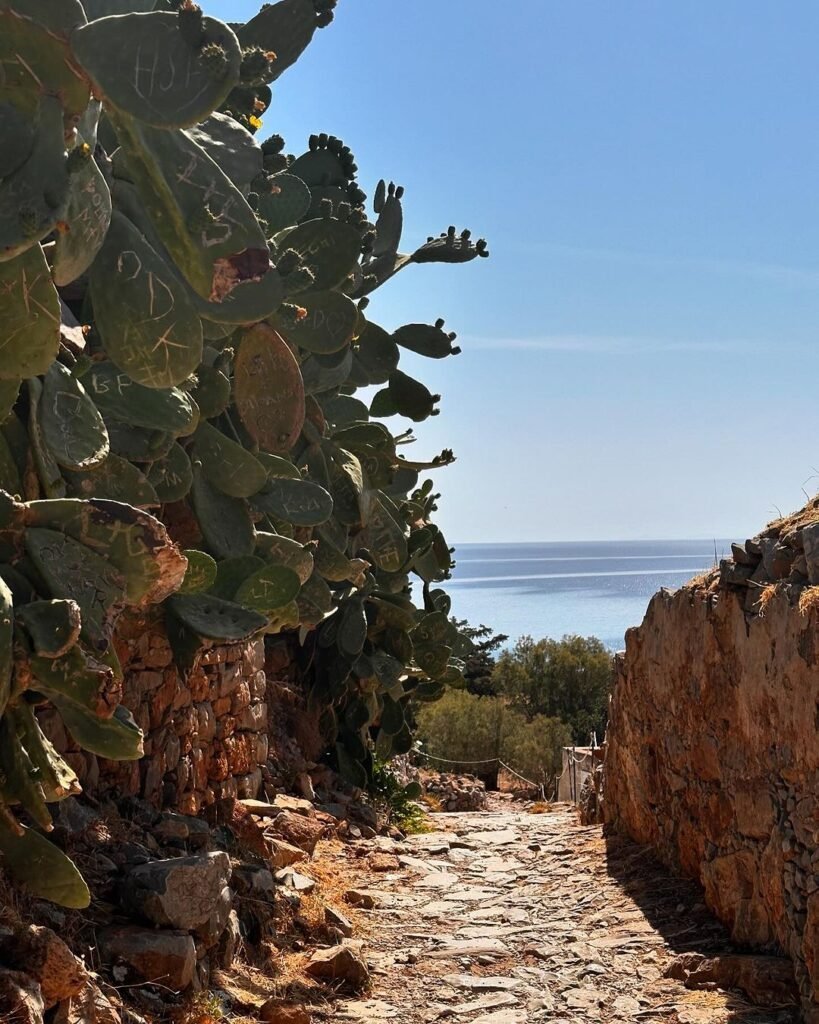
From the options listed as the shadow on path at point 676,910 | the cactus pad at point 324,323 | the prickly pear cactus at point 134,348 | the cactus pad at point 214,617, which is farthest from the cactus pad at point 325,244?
the shadow on path at point 676,910

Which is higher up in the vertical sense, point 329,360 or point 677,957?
point 329,360

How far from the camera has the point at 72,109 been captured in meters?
3.23

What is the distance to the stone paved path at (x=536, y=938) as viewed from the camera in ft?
14.8

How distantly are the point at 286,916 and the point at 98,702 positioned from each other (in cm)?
217

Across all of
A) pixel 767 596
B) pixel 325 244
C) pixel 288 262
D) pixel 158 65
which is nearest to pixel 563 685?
pixel 325 244

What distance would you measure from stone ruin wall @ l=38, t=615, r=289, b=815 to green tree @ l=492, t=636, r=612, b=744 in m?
13.2

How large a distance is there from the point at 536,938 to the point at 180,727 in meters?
1.96

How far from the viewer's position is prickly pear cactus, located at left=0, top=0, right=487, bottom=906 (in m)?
3.08

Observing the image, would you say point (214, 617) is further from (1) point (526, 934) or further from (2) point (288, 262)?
(1) point (526, 934)

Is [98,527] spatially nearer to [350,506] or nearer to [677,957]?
[677,957]

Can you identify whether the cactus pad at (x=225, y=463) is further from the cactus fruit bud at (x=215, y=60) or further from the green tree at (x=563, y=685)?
the green tree at (x=563, y=685)

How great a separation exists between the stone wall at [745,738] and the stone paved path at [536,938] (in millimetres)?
267

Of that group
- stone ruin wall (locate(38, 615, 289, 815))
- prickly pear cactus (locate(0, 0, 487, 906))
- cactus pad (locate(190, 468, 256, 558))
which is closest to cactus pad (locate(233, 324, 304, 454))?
prickly pear cactus (locate(0, 0, 487, 906))

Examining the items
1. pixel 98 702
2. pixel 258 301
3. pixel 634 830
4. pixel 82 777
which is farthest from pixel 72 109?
pixel 634 830
